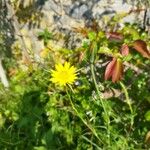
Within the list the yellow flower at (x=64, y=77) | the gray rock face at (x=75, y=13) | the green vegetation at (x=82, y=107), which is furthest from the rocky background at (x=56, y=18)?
the yellow flower at (x=64, y=77)

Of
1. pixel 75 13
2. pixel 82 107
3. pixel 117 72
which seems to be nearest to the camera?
pixel 117 72

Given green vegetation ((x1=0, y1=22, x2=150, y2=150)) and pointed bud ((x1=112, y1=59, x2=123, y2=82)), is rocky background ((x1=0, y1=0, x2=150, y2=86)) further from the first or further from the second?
pointed bud ((x1=112, y1=59, x2=123, y2=82))

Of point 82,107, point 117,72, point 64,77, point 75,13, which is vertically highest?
point 75,13

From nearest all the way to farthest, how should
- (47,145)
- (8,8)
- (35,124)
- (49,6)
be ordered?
(47,145), (35,124), (8,8), (49,6)

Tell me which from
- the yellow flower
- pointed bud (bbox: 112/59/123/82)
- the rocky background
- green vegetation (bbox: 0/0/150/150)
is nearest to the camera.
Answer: the yellow flower

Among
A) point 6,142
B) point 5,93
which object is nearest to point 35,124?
point 6,142

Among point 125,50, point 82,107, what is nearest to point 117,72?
point 125,50

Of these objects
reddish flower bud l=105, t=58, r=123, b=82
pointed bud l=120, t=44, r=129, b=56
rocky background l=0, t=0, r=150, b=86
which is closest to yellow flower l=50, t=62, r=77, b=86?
reddish flower bud l=105, t=58, r=123, b=82

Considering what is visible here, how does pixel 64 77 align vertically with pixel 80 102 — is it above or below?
below

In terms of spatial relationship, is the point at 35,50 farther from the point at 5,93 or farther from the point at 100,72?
the point at 100,72

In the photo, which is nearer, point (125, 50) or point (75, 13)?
point (125, 50)

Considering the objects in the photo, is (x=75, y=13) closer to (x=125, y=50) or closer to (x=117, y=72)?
(x=125, y=50)
